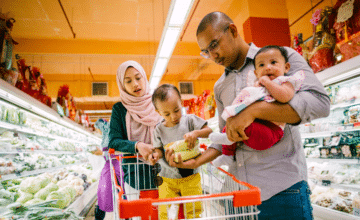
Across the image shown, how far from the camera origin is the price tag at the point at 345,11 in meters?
2.40

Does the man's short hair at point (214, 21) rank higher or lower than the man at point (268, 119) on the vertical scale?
higher

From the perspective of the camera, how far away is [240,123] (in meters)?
0.93

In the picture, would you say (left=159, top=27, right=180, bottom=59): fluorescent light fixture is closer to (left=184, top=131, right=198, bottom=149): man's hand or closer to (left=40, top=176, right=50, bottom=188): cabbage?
(left=40, top=176, right=50, bottom=188): cabbage

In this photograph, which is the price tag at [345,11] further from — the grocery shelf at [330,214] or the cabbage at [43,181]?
the cabbage at [43,181]

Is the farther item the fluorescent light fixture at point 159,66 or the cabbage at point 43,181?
the fluorescent light fixture at point 159,66

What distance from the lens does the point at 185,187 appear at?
1.49m

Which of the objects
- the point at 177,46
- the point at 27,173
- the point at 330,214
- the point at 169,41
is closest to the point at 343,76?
the point at 330,214

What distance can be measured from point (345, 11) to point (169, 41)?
2.91 meters

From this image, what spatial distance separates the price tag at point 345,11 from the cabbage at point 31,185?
403 cm

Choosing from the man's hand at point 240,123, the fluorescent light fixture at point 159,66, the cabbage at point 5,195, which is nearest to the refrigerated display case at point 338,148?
the man's hand at point 240,123

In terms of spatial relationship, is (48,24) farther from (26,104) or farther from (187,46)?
(26,104)

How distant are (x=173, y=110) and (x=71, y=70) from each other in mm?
11190

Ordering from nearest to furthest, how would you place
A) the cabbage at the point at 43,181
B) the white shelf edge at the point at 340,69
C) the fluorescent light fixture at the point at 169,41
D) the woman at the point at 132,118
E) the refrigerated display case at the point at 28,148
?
the woman at the point at 132,118, the white shelf edge at the point at 340,69, the refrigerated display case at the point at 28,148, the cabbage at the point at 43,181, the fluorescent light fixture at the point at 169,41

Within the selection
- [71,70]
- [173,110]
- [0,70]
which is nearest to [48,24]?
[71,70]
